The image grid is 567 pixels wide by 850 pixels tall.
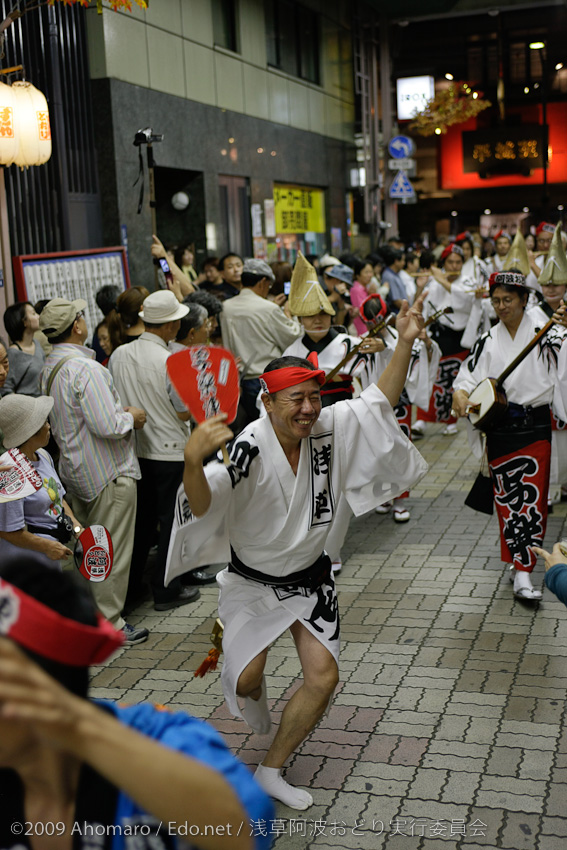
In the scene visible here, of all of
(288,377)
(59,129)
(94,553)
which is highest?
(59,129)

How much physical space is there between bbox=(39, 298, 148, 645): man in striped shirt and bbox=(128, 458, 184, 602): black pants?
393 mm

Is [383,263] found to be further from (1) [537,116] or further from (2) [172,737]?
(1) [537,116]

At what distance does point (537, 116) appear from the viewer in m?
33.0

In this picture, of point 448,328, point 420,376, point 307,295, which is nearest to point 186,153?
point 448,328

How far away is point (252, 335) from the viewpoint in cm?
778

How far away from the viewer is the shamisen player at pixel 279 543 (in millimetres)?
3734

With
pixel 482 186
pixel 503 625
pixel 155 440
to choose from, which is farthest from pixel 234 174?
pixel 482 186

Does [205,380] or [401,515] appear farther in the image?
[401,515]

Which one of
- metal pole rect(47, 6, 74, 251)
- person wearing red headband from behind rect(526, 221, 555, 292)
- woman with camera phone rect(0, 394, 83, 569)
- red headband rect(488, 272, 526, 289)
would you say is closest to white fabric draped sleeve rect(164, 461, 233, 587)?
woman with camera phone rect(0, 394, 83, 569)

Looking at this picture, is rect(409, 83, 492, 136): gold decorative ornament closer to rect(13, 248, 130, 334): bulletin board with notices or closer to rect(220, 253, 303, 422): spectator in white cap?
rect(13, 248, 130, 334): bulletin board with notices

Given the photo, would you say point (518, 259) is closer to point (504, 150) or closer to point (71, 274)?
point (71, 274)

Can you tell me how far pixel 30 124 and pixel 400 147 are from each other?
55.3 feet

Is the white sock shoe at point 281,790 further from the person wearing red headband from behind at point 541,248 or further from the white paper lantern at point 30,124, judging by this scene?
the person wearing red headband from behind at point 541,248

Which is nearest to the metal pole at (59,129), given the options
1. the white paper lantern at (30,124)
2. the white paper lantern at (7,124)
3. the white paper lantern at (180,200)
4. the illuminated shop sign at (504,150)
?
the white paper lantern at (30,124)
